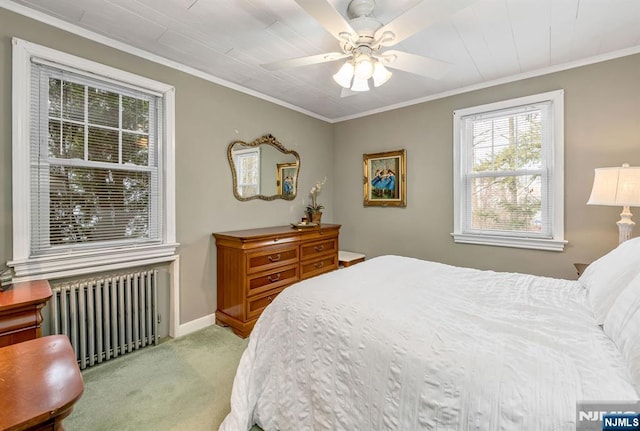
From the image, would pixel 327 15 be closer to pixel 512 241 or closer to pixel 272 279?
pixel 272 279

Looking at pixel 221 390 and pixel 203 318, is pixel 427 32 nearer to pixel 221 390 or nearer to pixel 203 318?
→ pixel 221 390

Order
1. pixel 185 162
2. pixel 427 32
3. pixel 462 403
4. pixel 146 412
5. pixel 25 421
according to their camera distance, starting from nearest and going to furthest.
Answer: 1. pixel 25 421
2. pixel 462 403
3. pixel 146 412
4. pixel 427 32
5. pixel 185 162

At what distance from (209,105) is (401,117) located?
2.32 meters

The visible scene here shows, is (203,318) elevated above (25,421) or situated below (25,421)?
below

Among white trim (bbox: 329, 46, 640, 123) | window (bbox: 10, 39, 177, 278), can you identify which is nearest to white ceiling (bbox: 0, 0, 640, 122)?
white trim (bbox: 329, 46, 640, 123)

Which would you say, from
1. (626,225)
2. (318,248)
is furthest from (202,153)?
(626,225)

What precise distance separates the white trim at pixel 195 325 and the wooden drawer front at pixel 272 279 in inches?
24.0

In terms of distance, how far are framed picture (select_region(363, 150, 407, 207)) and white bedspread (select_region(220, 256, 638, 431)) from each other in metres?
1.96

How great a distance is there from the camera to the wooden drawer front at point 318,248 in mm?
3316

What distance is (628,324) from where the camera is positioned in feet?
3.35

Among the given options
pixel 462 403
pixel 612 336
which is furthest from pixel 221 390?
pixel 612 336

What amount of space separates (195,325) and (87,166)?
1.70 metres

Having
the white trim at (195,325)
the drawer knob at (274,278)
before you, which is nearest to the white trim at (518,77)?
the drawer knob at (274,278)

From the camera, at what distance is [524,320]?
1.28 meters
